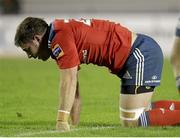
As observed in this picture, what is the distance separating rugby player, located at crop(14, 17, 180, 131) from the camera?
869 cm

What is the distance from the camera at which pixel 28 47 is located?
348 inches

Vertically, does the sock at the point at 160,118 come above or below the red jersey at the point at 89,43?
below

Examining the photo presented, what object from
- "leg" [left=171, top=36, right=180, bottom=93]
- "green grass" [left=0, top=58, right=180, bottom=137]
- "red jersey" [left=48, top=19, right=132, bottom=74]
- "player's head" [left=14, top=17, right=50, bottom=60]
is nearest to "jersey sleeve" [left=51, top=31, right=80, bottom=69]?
"red jersey" [left=48, top=19, right=132, bottom=74]

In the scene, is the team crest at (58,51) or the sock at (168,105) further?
the sock at (168,105)

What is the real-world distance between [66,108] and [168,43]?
18.5 meters

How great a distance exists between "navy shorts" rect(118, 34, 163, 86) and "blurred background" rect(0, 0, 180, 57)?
16657 millimetres

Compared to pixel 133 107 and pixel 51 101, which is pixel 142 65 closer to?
pixel 133 107

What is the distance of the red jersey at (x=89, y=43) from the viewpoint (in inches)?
342

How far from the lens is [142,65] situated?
30.5 feet

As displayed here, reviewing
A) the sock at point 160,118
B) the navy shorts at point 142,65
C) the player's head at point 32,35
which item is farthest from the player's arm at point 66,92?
the sock at point 160,118

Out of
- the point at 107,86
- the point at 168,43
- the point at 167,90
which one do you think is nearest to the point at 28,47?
the point at 167,90

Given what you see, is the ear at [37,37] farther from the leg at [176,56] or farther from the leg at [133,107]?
the leg at [176,56]

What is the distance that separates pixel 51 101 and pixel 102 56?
14.6ft

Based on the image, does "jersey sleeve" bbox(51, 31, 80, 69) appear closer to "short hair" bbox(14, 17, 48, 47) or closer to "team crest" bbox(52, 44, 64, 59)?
"team crest" bbox(52, 44, 64, 59)
